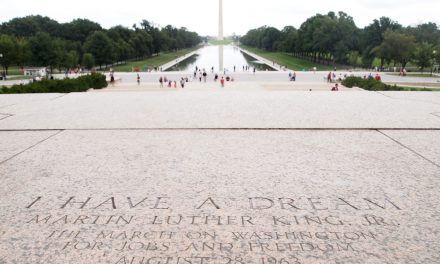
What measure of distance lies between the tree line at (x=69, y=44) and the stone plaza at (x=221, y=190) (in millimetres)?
46845

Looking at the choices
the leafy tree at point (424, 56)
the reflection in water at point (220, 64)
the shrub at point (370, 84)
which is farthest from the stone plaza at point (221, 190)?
the reflection in water at point (220, 64)

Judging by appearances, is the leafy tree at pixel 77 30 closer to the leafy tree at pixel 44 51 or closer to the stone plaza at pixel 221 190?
the leafy tree at pixel 44 51

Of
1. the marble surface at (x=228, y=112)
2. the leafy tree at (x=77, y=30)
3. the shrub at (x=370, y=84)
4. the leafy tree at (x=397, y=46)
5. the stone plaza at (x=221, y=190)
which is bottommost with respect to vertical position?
the stone plaza at (x=221, y=190)

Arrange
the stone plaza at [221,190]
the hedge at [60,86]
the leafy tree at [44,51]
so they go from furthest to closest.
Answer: the leafy tree at [44,51] < the hedge at [60,86] < the stone plaza at [221,190]

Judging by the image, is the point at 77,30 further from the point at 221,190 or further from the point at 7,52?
the point at 221,190

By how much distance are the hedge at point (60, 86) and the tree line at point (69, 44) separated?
2680 centimetres

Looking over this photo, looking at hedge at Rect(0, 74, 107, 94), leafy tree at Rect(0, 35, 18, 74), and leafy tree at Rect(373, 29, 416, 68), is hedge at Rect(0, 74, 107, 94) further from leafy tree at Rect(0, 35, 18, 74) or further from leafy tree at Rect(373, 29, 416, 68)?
leafy tree at Rect(373, 29, 416, 68)

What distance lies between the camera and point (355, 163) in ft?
27.3

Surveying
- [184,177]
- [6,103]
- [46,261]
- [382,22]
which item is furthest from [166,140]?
[382,22]

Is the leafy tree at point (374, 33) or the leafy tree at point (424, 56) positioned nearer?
the leafy tree at point (424, 56)

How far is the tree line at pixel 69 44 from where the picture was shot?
55.7 metres

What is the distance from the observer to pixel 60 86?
26.3m

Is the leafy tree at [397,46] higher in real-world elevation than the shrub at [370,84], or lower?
higher

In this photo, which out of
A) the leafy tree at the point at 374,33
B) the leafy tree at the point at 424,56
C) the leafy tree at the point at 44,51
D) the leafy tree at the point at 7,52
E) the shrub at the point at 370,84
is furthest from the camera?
the leafy tree at the point at 374,33
